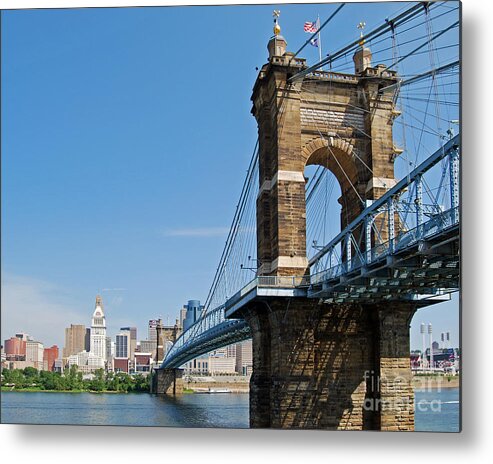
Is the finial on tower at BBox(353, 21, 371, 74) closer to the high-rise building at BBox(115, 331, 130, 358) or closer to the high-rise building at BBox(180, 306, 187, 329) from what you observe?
the high-rise building at BBox(180, 306, 187, 329)

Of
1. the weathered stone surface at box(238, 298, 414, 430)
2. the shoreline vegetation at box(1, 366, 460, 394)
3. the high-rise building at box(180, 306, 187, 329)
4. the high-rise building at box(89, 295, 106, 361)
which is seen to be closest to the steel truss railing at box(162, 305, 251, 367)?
the weathered stone surface at box(238, 298, 414, 430)

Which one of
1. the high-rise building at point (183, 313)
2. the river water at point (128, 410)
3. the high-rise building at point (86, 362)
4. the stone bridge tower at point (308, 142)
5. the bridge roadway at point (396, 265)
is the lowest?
the river water at point (128, 410)

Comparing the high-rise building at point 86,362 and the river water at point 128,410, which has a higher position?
the high-rise building at point 86,362

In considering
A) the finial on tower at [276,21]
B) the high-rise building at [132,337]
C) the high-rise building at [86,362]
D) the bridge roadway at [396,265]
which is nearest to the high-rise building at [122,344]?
the high-rise building at [132,337]

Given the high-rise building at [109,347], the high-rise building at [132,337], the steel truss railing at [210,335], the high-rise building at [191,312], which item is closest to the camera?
the high-rise building at [109,347]

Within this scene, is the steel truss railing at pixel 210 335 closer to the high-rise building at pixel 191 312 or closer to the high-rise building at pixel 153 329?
the high-rise building at pixel 191 312

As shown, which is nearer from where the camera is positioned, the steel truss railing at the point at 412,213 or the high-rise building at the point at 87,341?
the steel truss railing at the point at 412,213
